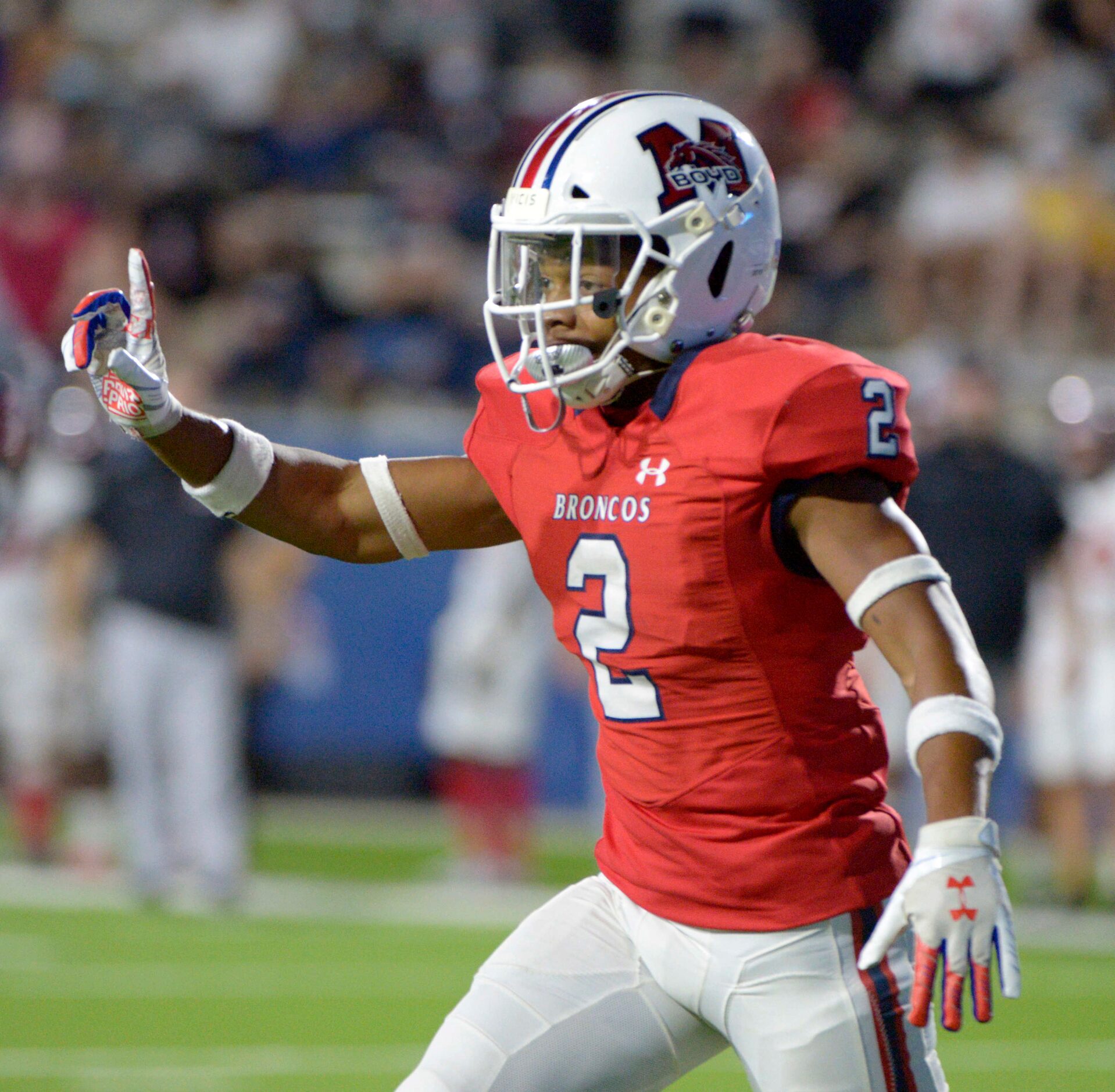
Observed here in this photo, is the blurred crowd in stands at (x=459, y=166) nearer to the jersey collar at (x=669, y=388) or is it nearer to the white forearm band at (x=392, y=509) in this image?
the white forearm band at (x=392, y=509)

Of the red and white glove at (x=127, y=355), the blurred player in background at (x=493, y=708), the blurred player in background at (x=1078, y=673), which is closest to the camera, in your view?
the red and white glove at (x=127, y=355)

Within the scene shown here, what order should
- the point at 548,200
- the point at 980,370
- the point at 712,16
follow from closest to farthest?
the point at 548,200 < the point at 980,370 < the point at 712,16

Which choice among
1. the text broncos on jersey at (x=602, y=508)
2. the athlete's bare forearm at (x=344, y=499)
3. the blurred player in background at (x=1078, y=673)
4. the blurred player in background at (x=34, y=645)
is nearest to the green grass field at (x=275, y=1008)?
the blurred player in background at (x=34, y=645)

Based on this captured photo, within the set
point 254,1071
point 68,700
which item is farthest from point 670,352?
point 68,700

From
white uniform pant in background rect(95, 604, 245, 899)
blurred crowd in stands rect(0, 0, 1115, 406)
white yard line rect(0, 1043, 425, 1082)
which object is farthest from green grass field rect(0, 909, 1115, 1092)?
blurred crowd in stands rect(0, 0, 1115, 406)

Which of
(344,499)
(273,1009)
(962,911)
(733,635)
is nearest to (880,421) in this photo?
(733,635)

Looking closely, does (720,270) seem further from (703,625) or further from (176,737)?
(176,737)

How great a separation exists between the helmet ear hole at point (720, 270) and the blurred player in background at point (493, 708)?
494 centimetres

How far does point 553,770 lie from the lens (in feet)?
29.7

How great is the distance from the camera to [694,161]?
2570 millimetres

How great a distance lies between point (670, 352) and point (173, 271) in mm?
7523

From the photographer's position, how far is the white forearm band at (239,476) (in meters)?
2.81

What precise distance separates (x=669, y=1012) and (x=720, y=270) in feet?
3.08

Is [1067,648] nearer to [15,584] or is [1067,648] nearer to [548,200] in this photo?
[15,584]
